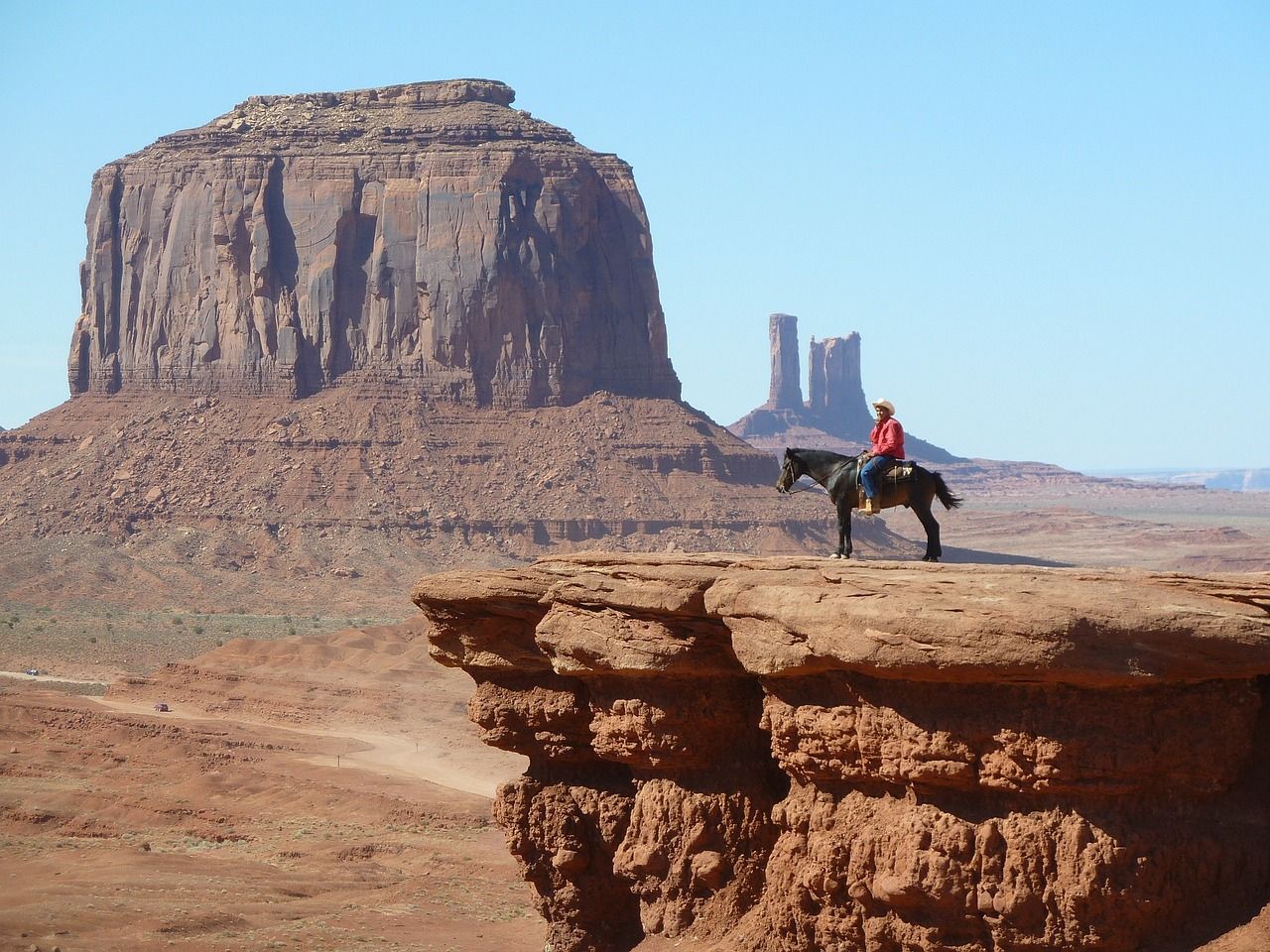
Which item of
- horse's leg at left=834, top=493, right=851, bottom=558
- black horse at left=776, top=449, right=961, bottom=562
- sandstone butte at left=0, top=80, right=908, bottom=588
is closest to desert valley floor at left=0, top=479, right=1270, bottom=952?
horse's leg at left=834, top=493, right=851, bottom=558

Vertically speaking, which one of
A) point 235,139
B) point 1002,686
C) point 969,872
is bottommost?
point 969,872

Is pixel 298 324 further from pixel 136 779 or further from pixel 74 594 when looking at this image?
pixel 136 779

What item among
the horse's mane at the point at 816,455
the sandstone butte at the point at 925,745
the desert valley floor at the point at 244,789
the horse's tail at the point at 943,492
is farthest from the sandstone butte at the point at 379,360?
the sandstone butte at the point at 925,745

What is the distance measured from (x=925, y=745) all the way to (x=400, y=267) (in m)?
91.7

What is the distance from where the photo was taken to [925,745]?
1402 centimetres

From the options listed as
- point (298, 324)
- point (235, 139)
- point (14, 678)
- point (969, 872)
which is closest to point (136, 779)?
point (14, 678)

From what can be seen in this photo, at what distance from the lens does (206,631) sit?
233 ft

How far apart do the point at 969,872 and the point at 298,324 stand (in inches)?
3649

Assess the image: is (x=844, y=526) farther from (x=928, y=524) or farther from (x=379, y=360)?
(x=379, y=360)

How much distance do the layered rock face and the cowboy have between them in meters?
85.7

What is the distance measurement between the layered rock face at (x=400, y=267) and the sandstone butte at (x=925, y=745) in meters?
85.9

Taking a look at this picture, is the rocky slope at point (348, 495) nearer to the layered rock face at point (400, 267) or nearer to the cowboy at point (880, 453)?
the layered rock face at point (400, 267)

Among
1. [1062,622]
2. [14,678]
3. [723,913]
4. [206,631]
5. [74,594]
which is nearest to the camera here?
[1062,622]

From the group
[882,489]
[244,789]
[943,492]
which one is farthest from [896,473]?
[244,789]
